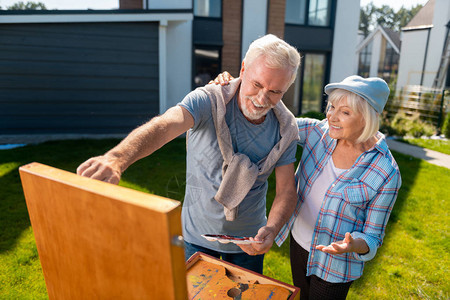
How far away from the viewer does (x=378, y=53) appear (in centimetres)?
3200

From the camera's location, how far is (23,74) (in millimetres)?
8031

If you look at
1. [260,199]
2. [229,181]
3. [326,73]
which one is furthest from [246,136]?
[326,73]

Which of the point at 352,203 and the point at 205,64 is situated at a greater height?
the point at 205,64

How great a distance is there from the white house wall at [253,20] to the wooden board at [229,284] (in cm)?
982

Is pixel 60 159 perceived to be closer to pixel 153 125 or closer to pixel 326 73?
pixel 153 125

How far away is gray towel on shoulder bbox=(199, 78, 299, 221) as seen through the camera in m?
1.68

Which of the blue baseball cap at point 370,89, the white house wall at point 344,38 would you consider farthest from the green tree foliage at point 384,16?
the blue baseball cap at point 370,89

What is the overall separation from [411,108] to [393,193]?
1187 centimetres

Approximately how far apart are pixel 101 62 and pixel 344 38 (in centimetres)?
868

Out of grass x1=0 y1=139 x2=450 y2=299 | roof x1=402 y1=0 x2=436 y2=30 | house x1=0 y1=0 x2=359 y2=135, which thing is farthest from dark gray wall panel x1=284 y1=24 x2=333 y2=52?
roof x1=402 y1=0 x2=436 y2=30

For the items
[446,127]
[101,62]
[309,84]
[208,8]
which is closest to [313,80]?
[309,84]

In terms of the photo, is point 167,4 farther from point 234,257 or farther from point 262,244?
point 262,244

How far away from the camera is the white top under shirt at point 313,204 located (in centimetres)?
185

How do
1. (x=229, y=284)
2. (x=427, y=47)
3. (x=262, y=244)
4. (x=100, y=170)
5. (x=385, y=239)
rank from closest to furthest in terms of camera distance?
(x=100, y=170)
(x=229, y=284)
(x=262, y=244)
(x=385, y=239)
(x=427, y=47)
